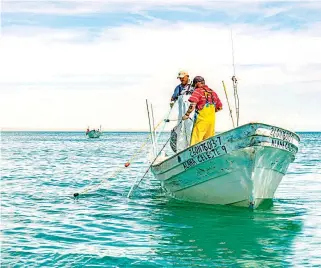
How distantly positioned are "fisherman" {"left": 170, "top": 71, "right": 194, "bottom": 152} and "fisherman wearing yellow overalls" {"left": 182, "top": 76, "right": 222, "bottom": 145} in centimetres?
83

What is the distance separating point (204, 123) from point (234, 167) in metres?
1.57

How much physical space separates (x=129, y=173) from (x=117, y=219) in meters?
14.6

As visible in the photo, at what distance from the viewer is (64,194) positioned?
1794cm

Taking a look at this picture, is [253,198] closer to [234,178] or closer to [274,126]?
[234,178]

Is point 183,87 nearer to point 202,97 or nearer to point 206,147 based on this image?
point 202,97

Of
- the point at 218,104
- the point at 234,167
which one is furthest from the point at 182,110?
the point at 234,167

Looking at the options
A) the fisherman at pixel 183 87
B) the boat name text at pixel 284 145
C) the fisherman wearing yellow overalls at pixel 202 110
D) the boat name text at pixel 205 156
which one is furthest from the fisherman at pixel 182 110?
the boat name text at pixel 284 145

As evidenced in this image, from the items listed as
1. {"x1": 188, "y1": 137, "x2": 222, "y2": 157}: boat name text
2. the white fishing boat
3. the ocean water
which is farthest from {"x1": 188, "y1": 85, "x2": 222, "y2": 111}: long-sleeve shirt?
the ocean water

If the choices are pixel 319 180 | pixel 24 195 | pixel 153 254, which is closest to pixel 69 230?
pixel 153 254

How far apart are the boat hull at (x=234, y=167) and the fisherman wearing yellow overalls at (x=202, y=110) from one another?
789mm

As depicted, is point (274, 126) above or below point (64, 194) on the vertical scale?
above

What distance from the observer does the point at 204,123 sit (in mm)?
14234

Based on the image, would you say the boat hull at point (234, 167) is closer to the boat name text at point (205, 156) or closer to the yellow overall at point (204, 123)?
the boat name text at point (205, 156)

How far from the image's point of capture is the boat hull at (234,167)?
42.6 ft
